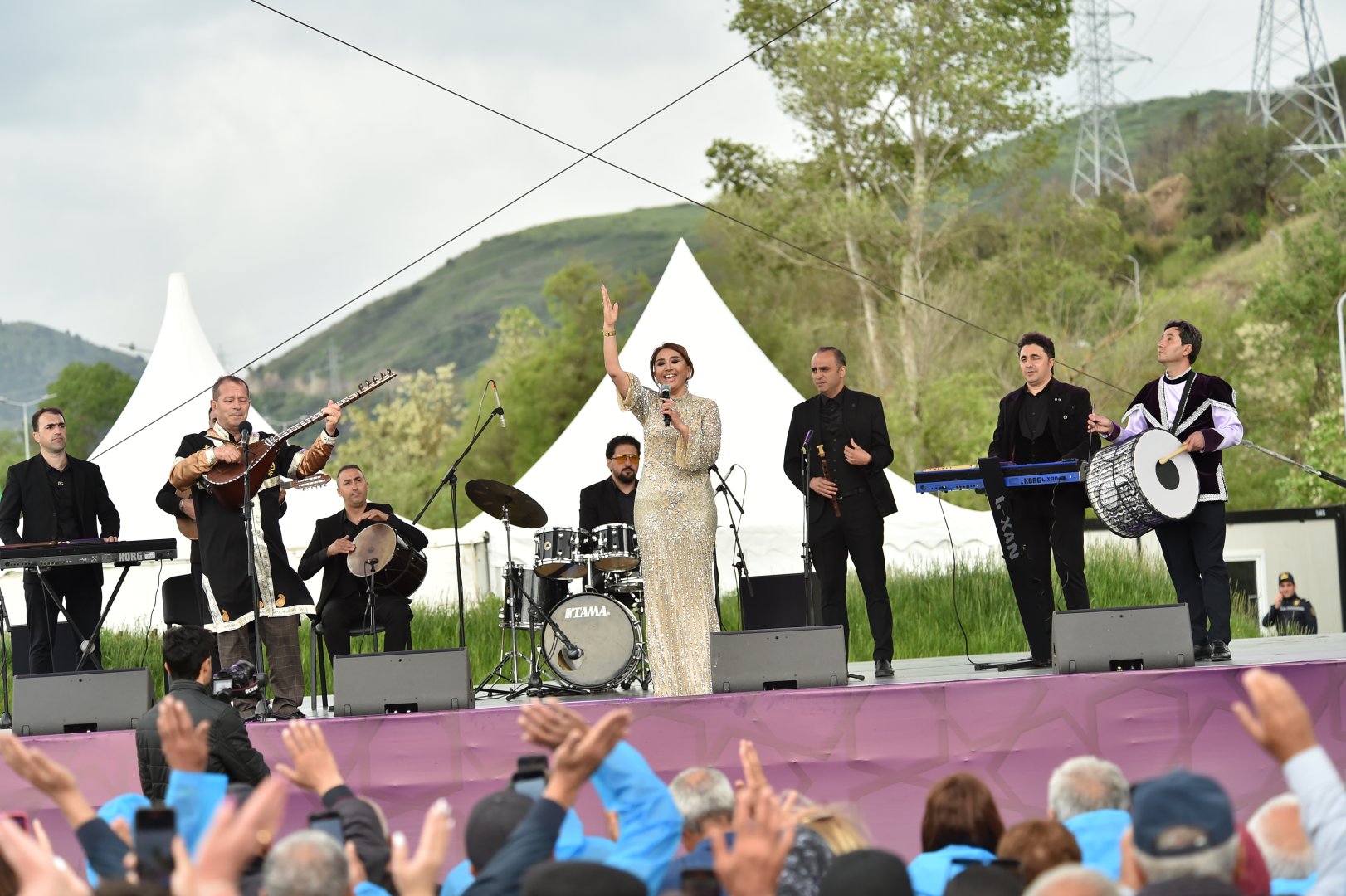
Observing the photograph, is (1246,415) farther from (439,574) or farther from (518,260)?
(518,260)

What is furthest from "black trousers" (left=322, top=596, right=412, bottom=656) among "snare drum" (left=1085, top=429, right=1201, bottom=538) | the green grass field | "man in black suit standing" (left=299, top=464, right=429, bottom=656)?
"snare drum" (left=1085, top=429, right=1201, bottom=538)

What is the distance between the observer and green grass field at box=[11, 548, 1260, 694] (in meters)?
10.4

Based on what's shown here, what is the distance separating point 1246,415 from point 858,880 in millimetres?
37530

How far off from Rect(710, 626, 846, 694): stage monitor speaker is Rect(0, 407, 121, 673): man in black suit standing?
3239 mm

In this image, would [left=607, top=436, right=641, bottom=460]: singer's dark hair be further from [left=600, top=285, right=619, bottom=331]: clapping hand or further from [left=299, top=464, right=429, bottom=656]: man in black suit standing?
[left=600, top=285, right=619, bottom=331]: clapping hand

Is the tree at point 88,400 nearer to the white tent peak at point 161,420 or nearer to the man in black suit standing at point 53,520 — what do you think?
the white tent peak at point 161,420

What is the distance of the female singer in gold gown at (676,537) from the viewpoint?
22.8 ft

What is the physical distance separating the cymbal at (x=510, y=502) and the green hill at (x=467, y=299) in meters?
109

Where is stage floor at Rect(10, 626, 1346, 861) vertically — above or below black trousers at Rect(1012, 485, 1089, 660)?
below

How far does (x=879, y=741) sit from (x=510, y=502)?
2.52m

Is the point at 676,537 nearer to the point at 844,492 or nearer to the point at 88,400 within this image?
the point at 844,492

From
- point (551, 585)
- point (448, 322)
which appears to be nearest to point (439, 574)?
point (551, 585)

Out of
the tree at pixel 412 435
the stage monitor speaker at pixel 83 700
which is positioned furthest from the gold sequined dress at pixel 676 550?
the tree at pixel 412 435

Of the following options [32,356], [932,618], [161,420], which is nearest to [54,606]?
[932,618]
